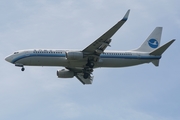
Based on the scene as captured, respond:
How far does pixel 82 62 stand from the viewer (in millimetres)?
76062

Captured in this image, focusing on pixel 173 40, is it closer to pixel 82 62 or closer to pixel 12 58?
pixel 82 62

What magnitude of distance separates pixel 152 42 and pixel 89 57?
13.1m

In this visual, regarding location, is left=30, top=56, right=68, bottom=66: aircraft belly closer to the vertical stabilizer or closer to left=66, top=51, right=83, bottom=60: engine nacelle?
left=66, top=51, right=83, bottom=60: engine nacelle

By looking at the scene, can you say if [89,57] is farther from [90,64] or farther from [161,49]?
[161,49]

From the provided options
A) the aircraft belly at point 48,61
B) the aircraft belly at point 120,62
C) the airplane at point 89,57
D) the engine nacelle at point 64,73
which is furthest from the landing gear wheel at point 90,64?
the engine nacelle at point 64,73

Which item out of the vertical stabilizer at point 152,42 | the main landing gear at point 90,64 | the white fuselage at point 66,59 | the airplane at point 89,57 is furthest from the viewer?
the vertical stabilizer at point 152,42

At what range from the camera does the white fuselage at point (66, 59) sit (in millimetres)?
75000

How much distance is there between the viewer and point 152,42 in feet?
274

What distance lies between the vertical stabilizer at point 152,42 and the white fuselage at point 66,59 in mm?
2747

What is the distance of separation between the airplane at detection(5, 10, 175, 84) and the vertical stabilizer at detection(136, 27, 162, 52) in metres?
0.70

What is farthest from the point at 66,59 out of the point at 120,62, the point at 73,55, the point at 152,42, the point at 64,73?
the point at 152,42

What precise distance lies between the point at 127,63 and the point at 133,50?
341cm

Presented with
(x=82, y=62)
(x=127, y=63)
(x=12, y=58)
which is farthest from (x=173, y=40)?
(x=12, y=58)

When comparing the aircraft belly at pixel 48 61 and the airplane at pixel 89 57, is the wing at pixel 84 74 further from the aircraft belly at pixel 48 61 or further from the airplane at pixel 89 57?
the aircraft belly at pixel 48 61
